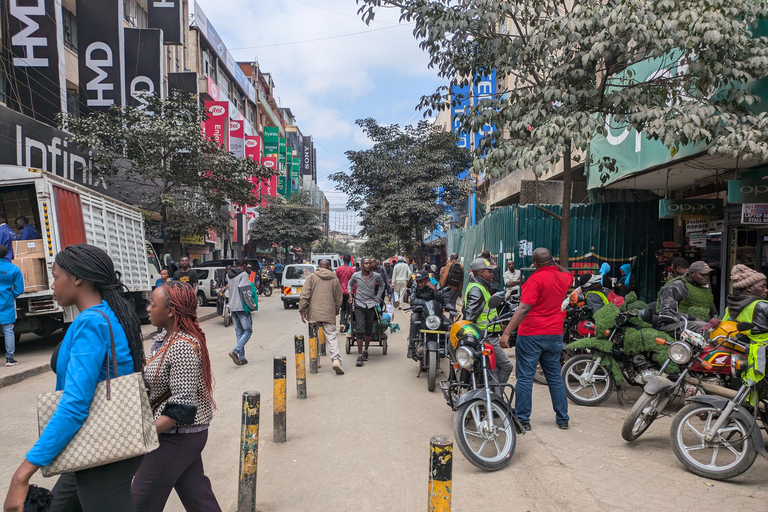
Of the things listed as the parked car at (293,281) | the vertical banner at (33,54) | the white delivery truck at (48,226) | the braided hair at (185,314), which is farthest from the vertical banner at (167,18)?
the braided hair at (185,314)

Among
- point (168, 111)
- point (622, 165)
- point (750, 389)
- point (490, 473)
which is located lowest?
point (490, 473)

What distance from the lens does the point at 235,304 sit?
9156mm

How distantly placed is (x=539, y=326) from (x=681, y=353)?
4.11 feet

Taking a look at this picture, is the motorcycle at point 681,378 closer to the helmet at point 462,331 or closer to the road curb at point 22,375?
the helmet at point 462,331

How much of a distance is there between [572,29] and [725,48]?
185cm

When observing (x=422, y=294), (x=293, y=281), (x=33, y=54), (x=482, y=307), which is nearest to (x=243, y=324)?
(x=422, y=294)

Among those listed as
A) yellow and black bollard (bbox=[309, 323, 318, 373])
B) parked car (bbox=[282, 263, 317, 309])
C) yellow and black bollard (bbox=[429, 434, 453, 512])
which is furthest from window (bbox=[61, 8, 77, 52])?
yellow and black bollard (bbox=[429, 434, 453, 512])

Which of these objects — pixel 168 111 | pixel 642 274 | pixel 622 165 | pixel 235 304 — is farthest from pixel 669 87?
pixel 168 111

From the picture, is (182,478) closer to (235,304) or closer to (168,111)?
(235,304)

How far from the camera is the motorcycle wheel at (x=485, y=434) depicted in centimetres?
446

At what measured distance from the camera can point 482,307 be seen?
610 cm

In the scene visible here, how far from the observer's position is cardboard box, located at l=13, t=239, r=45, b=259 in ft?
31.5

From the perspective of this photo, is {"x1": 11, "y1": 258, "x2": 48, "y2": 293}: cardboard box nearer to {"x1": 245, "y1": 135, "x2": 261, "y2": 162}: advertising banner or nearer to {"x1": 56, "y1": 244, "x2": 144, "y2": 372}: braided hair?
{"x1": 56, "y1": 244, "x2": 144, "y2": 372}: braided hair

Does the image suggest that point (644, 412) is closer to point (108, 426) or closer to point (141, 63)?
point (108, 426)
